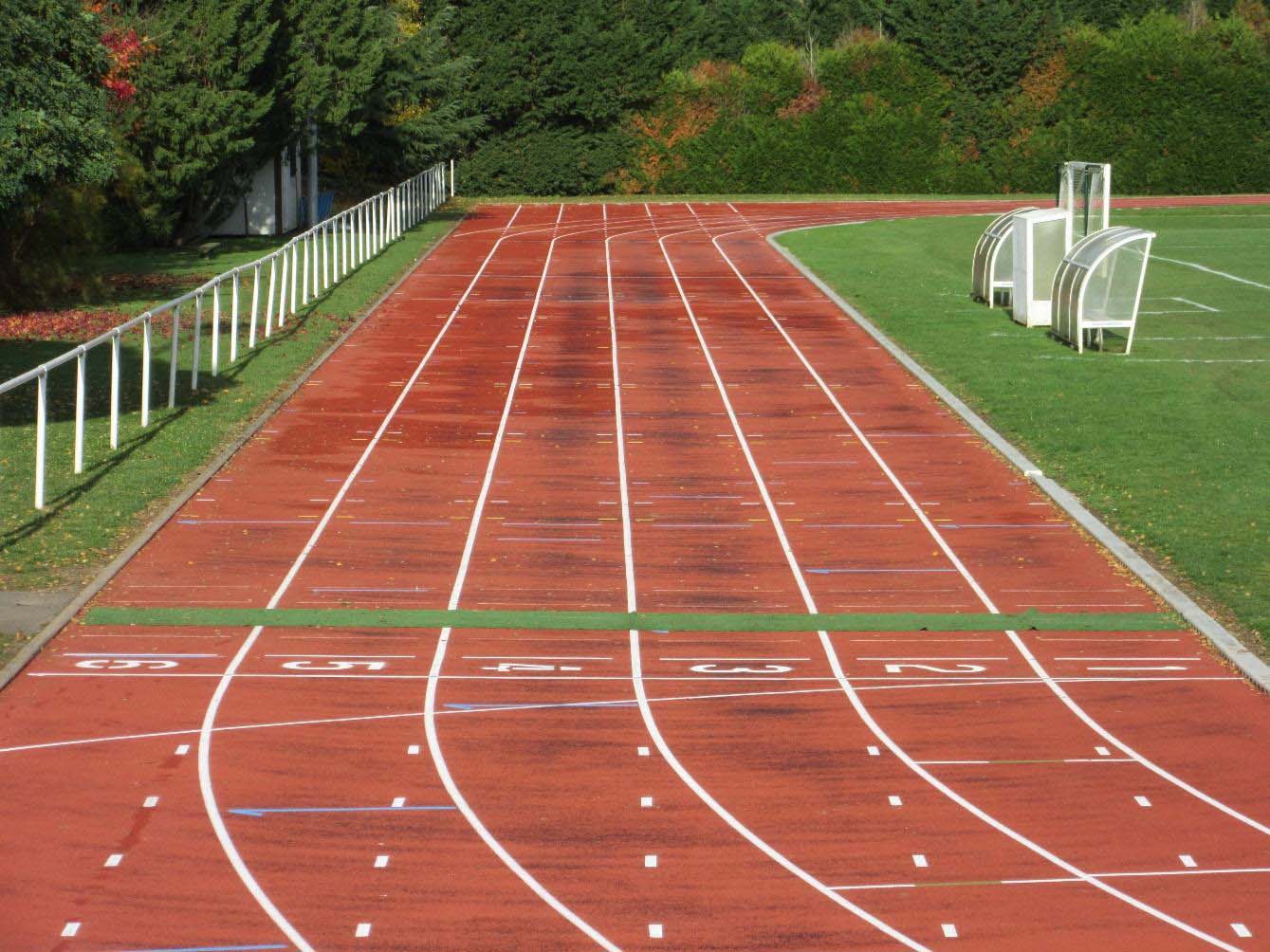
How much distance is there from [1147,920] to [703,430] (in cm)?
1240

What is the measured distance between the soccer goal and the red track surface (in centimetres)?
918

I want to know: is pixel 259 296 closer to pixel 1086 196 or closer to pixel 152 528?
pixel 1086 196

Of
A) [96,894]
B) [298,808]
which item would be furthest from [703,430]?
[96,894]

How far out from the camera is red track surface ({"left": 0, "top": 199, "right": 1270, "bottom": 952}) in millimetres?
8258

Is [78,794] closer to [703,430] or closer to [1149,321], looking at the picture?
[703,430]

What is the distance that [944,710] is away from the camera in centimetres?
1110

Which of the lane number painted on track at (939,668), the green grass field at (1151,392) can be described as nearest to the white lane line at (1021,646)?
the lane number painted on track at (939,668)

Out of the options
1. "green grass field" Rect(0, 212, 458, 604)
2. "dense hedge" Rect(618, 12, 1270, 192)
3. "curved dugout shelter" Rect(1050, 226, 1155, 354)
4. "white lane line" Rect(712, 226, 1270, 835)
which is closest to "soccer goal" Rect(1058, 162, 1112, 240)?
"curved dugout shelter" Rect(1050, 226, 1155, 354)

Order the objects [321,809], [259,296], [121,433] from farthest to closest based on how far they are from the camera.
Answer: [259,296]
[121,433]
[321,809]

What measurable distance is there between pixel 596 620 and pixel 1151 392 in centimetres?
1180

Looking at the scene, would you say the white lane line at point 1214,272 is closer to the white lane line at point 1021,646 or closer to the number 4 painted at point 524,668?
the white lane line at point 1021,646

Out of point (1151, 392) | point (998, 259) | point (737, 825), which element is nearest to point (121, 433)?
point (737, 825)

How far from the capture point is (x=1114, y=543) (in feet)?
48.5

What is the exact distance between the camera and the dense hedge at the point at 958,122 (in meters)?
62.7
